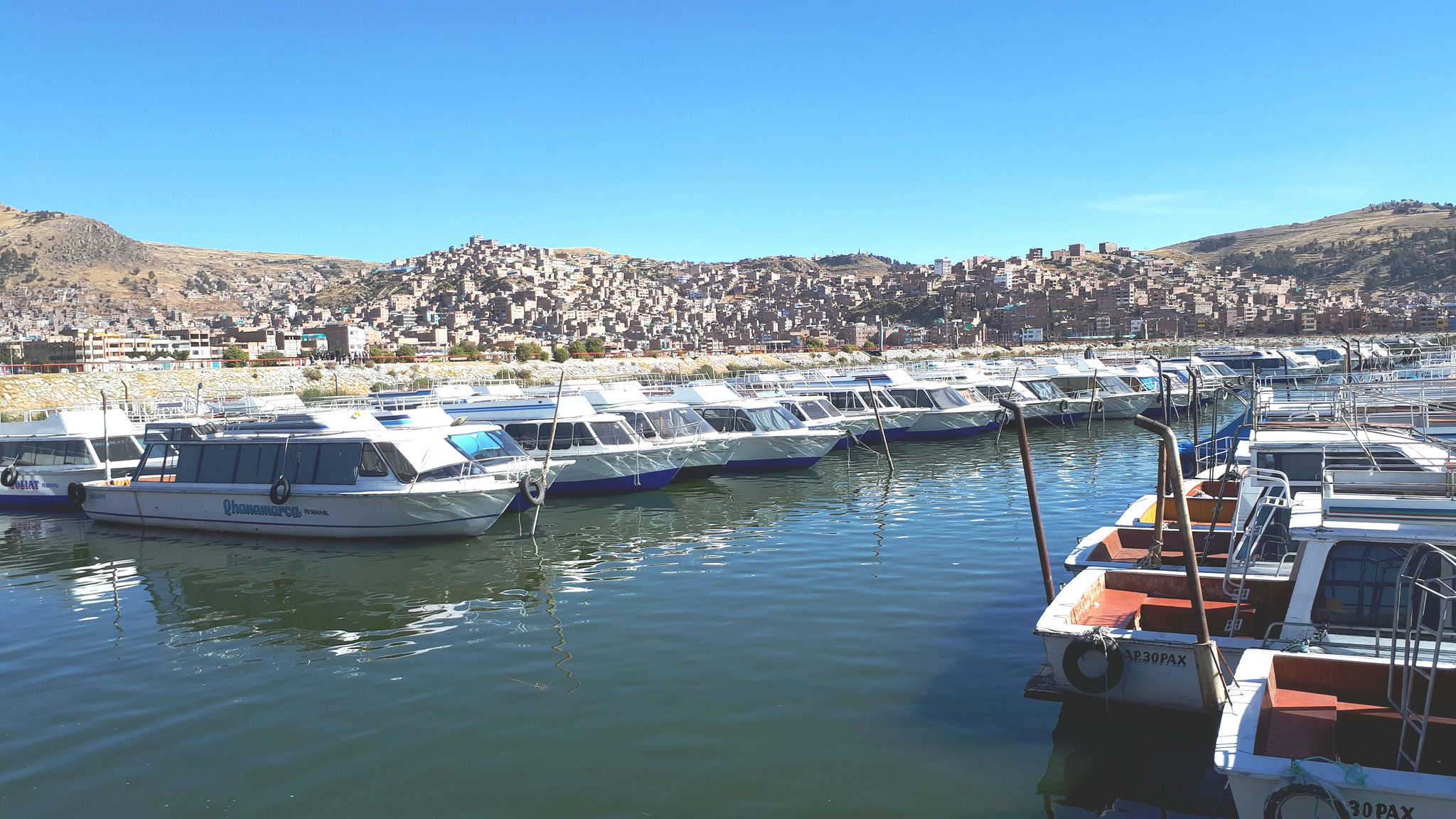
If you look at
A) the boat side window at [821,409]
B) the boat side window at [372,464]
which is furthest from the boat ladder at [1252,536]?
the boat side window at [821,409]

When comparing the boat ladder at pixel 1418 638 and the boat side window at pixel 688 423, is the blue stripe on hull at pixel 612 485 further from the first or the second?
→ the boat ladder at pixel 1418 638

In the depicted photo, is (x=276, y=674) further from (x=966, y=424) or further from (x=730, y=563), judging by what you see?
(x=966, y=424)

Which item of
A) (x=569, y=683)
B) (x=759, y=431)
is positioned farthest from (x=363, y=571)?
(x=759, y=431)

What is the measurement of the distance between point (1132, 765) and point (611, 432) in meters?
19.0

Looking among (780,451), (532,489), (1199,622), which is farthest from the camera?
(780,451)

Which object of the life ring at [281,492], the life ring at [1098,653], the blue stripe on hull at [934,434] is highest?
the life ring at [281,492]

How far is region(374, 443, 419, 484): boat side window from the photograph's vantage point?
18953 millimetres

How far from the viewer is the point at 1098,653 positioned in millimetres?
8656

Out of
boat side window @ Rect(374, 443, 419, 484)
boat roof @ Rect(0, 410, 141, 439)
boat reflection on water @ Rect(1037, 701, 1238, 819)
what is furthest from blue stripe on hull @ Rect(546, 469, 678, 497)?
boat reflection on water @ Rect(1037, 701, 1238, 819)

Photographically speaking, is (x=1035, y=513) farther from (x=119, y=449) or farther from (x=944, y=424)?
(x=944, y=424)

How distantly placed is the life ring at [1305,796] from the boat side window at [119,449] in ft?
90.6

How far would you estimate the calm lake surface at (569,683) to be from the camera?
316 inches

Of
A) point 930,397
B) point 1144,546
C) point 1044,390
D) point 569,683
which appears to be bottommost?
point 569,683

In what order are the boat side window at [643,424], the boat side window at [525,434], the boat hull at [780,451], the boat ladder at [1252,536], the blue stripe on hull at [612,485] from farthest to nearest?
the boat hull at [780,451] < the boat side window at [643,424] < the boat side window at [525,434] < the blue stripe on hull at [612,485] < the boat ladder at [1252,536]
